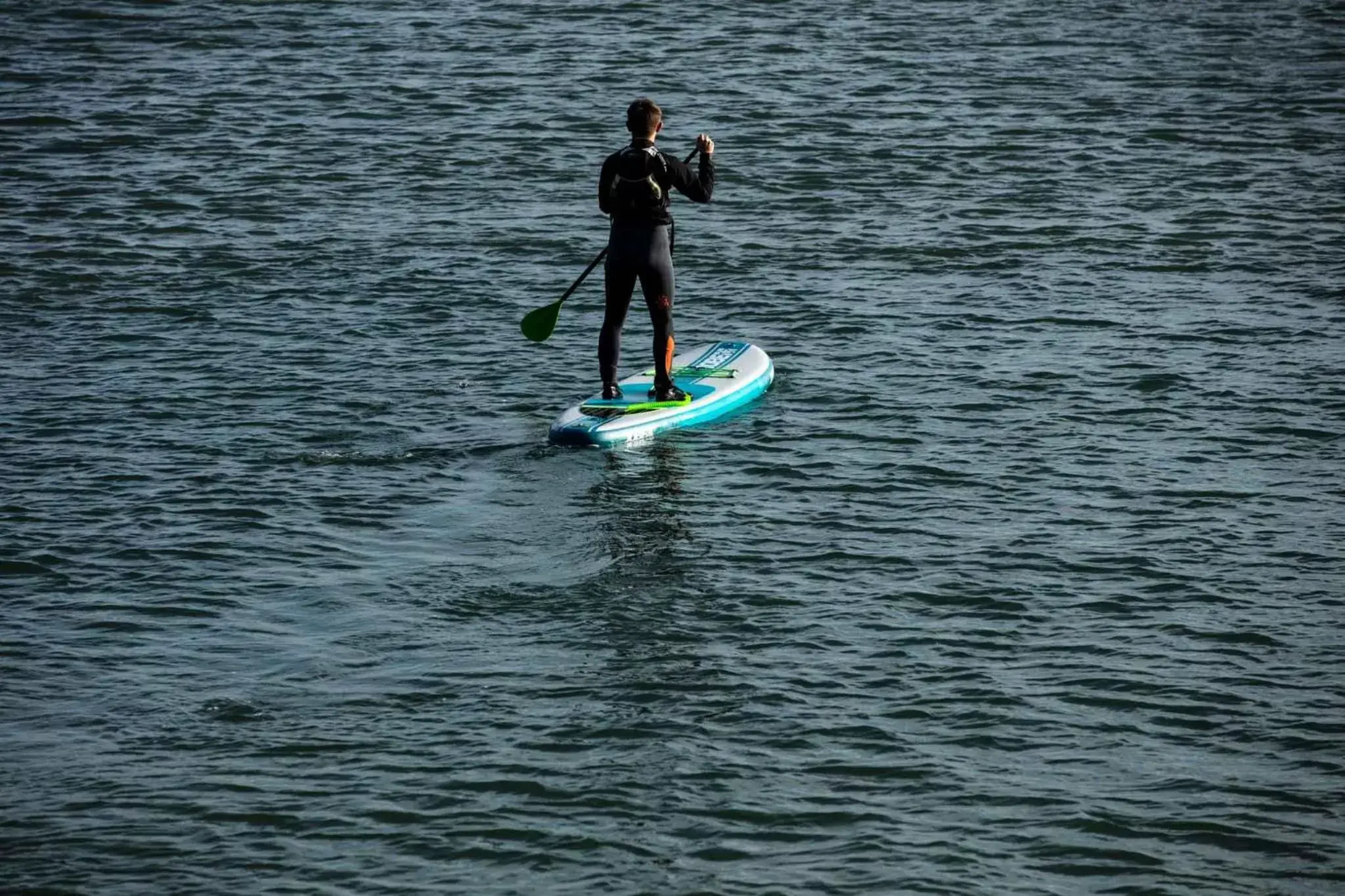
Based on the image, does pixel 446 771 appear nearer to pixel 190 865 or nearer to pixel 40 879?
pixel 190 865

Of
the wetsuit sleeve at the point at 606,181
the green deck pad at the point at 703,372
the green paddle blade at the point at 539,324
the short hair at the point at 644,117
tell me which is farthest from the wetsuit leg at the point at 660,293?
the green paddle blade at the point at 539,324

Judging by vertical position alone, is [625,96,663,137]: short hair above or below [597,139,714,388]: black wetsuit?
above

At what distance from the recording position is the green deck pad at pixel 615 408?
12844 millimetres

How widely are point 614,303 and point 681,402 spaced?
0.91 meters

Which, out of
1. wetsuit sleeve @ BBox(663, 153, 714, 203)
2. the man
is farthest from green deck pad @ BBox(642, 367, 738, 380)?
wetsuit sleeve @ BBox(663, 153, 714, 203)

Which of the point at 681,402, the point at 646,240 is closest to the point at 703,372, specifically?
the point at 681,402

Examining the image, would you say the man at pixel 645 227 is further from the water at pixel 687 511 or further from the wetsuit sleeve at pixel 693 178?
the water at pixel 687 511

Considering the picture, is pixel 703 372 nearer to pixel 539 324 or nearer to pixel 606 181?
pixel 539 324

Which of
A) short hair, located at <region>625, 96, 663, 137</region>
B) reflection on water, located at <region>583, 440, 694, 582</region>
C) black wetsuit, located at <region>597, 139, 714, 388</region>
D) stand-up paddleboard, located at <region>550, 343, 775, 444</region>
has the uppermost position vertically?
short hair, located at <region>625, 96, 663, 137</region>

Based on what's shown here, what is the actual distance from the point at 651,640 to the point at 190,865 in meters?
2.89

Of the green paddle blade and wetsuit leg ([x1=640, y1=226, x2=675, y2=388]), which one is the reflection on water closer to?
wetsuit leg ([x1=640, y1=226, x2=675, y2=388])

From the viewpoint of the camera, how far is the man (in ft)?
39.4

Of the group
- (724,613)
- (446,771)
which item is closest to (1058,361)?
(724,613)

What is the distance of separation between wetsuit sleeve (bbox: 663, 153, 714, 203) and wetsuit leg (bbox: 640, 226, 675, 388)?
1.39 ft
